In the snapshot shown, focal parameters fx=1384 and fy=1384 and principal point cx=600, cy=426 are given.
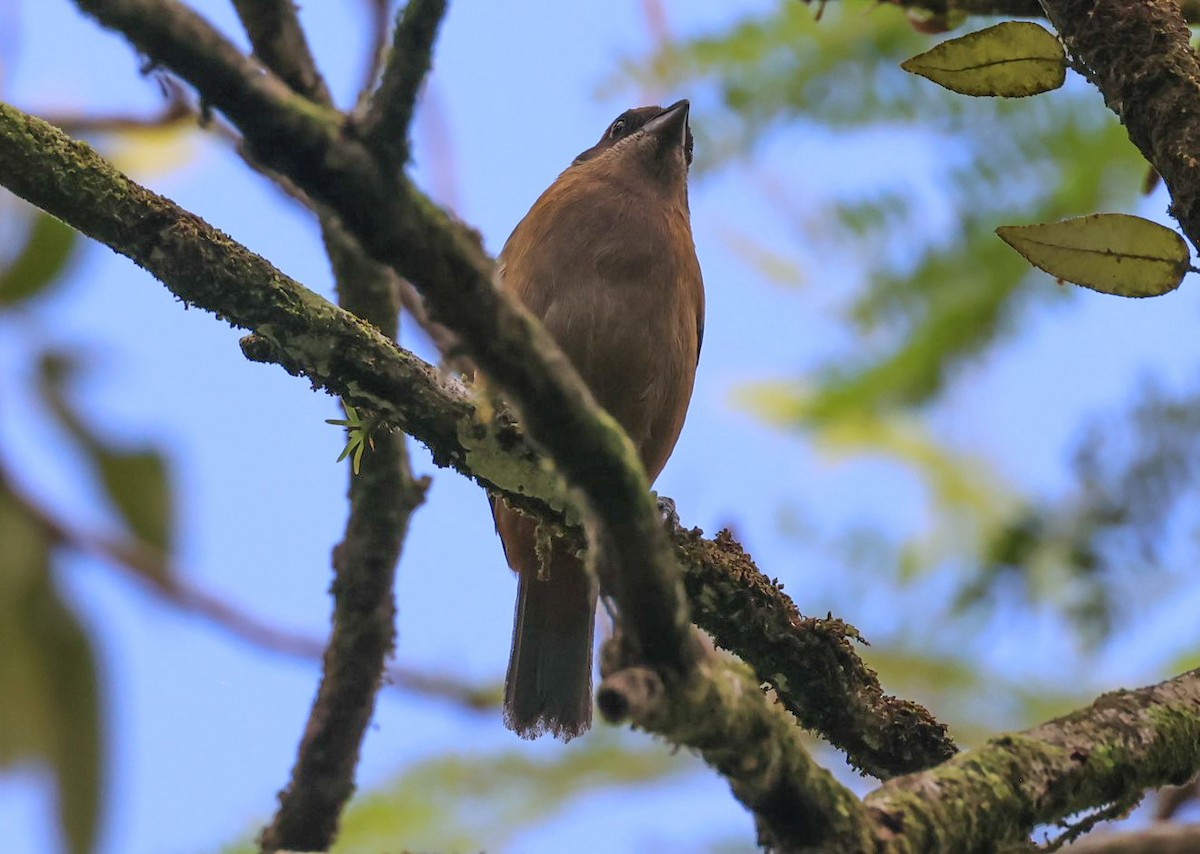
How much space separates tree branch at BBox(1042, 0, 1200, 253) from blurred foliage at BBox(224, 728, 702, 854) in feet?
12.3

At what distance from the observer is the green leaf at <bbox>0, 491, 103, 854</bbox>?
6273 mm

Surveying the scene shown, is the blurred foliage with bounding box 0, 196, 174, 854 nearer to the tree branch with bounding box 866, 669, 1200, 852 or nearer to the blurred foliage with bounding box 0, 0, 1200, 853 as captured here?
the blurred foliage with bounding box 0, 0, 1200, 853

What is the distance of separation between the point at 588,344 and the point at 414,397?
5.44ft

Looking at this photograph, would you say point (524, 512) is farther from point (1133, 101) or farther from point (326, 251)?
point (1133, 101)

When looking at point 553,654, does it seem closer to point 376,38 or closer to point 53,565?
point 376,38

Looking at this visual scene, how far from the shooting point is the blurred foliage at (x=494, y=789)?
5.52m

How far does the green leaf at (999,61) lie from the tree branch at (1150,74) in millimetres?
50

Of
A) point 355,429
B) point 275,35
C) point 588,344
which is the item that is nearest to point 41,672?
point 588,344

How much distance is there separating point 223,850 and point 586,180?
8.61 ft

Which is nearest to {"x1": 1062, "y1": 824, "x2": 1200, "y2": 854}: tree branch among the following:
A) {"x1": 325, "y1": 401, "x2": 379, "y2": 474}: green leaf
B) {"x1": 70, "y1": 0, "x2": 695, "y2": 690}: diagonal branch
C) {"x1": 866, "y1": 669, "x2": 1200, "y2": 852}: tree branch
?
{"x1": 866, "y1": 669, "x2": 1200, "y2": 852}: tree branch

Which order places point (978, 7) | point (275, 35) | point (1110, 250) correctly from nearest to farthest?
point (1110, 250) < point (275, 35) < point (978, 7)

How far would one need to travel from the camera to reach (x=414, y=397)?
2.75 meters

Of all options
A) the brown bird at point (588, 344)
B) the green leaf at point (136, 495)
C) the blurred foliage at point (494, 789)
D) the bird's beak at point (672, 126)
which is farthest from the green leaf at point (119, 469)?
the bird's beak at point (672, 126)

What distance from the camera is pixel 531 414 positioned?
179 cm
